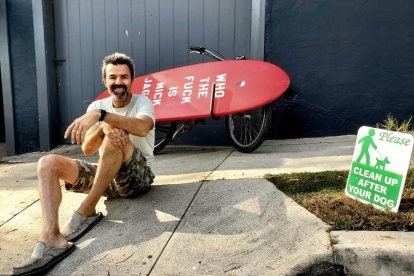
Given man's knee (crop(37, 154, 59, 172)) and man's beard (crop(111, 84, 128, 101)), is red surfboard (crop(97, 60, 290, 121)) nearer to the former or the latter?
man's beard (crop(111, 84, 128, 101))

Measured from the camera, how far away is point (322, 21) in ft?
16.7

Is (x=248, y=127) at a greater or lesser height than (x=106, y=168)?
lesser

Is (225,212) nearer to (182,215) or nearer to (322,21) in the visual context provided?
(182,215)

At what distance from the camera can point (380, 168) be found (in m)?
2.75

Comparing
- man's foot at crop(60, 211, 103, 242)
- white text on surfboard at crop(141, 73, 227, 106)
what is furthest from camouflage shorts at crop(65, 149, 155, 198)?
white text on surfboard at crop(141, 73, 227, 106)

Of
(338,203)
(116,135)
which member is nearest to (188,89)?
(116,135)

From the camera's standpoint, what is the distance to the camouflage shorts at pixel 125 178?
295 centimetres

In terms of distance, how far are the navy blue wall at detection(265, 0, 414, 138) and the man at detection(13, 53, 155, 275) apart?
2620 millimetres

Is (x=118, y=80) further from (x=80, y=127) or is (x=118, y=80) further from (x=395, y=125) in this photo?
(x=395, y=125)

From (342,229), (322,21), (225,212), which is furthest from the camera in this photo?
(322,21)

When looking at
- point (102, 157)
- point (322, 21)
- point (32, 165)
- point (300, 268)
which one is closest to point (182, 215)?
point (102, 157)

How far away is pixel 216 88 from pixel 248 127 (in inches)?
30.1

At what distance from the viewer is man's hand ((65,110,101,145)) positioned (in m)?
2.58

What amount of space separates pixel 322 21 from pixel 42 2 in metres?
3.69
